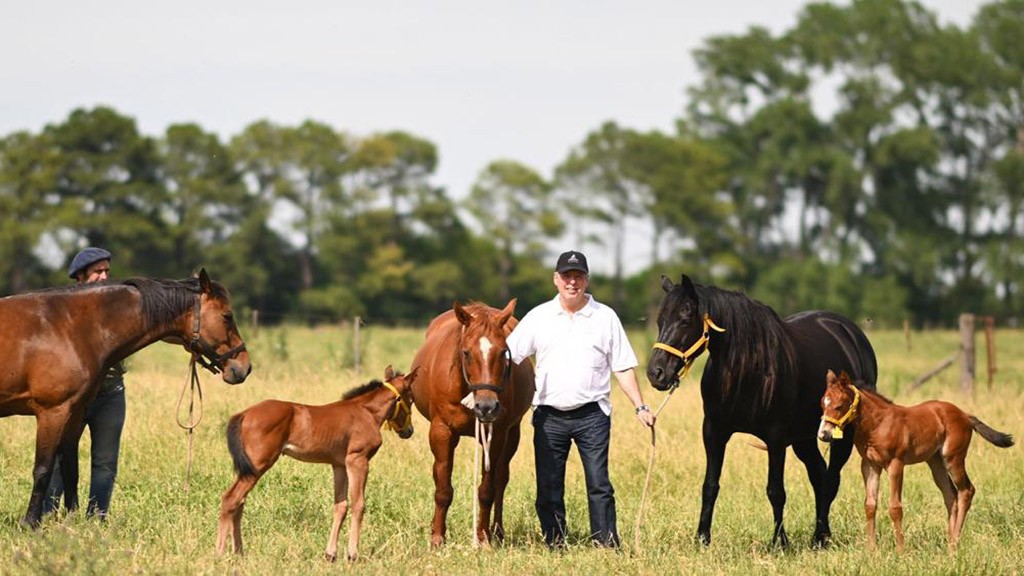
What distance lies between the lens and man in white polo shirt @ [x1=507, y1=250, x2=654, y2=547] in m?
8.36

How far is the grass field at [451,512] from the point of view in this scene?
7500mm

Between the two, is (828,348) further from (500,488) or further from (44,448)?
(44,448)

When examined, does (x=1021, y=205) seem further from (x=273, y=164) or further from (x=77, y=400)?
(x=77, y=400)

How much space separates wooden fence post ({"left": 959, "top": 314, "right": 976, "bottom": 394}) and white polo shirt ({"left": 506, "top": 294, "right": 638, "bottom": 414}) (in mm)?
10771

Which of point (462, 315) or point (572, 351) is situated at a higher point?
point (462, 315)

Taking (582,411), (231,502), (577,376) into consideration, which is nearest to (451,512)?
(582,411)

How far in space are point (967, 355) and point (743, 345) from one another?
396 inches

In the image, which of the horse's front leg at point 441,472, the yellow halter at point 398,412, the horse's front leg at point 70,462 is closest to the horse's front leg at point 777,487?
the horse's front leg at point 441,472

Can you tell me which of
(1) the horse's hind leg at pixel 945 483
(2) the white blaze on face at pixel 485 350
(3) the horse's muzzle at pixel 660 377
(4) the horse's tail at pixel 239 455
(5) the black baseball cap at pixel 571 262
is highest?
(5) the black baseball cap at pixel 571 262

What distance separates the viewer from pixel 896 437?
856 cm

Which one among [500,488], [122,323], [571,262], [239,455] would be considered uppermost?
[571,262]

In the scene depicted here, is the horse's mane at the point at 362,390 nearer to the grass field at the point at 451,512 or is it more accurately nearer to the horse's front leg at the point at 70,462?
the grass field at the point at 451,512

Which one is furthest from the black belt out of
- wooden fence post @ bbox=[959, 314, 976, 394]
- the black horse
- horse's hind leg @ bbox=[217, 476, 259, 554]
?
wooden fence post @ bbox=[959, 314, 976, 394]

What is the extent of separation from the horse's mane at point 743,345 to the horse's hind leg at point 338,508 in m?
2.72
